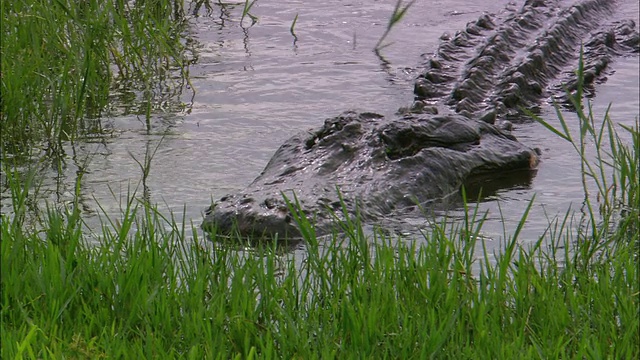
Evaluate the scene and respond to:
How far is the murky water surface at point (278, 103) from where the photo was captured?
5414mm

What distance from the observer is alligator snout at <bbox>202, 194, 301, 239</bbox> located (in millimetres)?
4262

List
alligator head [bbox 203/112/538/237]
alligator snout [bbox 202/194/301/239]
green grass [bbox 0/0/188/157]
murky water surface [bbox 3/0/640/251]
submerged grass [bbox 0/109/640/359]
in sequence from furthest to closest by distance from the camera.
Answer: murky water surface [bbox 3/0/640/251] < green grass [bbox 0/0/188/157] < alligator head [bbox 203/112/538/237] < alligator snout [bbox 202/194/301/239] < submerged grass [bbox 0/109/640/359]

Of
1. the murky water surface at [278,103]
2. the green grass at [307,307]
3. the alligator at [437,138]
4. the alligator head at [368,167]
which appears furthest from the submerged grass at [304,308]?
the alligator head at [368,167]

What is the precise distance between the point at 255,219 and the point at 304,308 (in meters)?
1.07

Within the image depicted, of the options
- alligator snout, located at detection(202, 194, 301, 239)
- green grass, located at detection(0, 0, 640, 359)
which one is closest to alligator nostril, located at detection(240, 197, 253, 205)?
alligator snout, located at detection(202, 194, 301, 239)

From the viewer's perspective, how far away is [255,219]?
4.28 m

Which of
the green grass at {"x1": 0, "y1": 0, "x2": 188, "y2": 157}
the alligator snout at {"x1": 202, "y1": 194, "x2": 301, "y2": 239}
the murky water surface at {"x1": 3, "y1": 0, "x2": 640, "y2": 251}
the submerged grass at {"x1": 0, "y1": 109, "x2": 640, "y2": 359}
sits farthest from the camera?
the murky water surface at {"x1": 3, "y1": 0, "x2": 640, "y2": 251}

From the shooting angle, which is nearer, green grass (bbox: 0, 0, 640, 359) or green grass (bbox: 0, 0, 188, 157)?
green grass (bbox: 0, 0, 640, 359)

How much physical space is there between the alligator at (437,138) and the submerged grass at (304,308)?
33cm

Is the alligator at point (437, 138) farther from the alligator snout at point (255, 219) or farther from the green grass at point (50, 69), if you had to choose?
the green grass at point (50, 69)

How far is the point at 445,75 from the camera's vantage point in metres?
7.48

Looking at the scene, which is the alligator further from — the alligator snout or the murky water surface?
the murky water surface

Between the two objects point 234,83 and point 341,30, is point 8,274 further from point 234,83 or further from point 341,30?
point 341,30

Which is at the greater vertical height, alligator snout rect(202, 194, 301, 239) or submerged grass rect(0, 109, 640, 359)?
submerged grass rect(0, 109, 640, 359)
